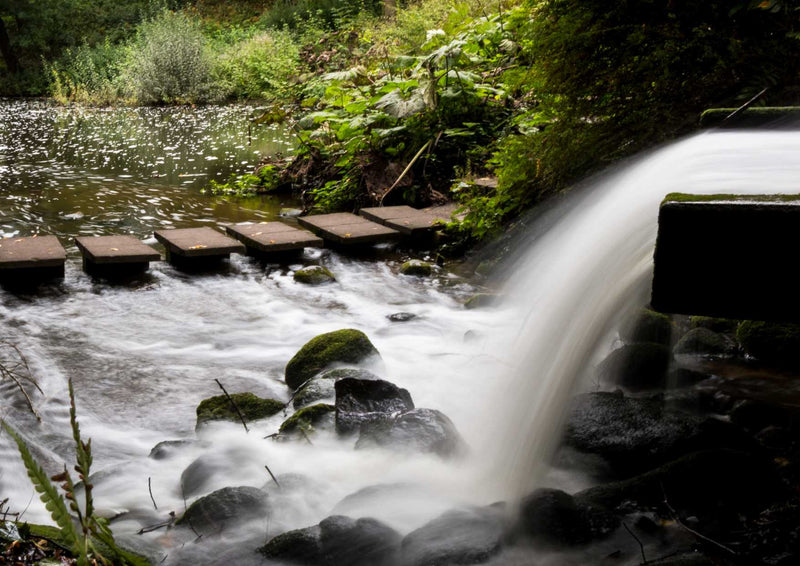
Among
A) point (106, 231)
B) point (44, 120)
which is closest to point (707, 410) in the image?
point (106, 231)

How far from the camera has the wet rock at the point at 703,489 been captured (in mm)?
2566

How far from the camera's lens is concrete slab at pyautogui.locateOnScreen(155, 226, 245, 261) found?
237 inches

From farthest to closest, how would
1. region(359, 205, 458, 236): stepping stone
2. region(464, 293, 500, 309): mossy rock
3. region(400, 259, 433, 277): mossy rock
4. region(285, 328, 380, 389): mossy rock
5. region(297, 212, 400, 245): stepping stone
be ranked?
region(359, 205, 458, 236): stepping stone
region(297, 212, 400, 245): stepping stone
region(400, 259, 433, 277): mossy rock
region(464, 293, 500, 309): mossy rock
region(285, 328, 380, 389): mossy rock

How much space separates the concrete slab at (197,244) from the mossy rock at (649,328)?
131 inches

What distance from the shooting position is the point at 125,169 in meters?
11.2

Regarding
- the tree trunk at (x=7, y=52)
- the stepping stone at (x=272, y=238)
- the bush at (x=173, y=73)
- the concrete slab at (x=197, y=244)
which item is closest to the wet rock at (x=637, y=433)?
the stepping stone at (x=272, y=238)

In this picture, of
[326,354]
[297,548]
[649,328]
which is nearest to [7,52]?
[326,354]

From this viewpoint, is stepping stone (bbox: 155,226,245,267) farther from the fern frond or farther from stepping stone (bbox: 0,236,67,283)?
the fern frond

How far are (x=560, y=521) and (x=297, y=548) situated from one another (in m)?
0.90

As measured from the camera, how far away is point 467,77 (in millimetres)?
7727

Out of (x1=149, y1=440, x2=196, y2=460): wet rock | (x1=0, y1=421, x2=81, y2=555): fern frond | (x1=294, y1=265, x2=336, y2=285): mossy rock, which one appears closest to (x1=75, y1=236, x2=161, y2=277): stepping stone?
(x1=294, y1=265, x2=336, y2=285): mossy rock

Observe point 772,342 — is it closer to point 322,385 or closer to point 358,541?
point 322,385

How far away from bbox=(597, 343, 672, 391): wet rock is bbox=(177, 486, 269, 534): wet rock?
1.92 metres

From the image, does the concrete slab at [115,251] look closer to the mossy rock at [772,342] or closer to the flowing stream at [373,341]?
the flowing stream at [373,341]
